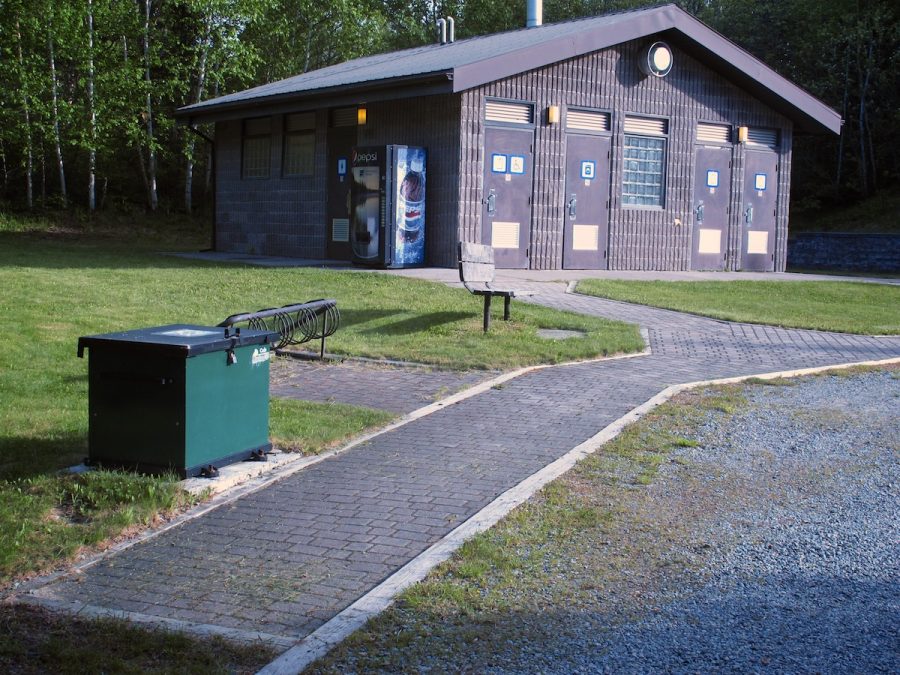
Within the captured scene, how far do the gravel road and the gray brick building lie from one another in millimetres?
11913

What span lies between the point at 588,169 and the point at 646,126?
187 centimetres

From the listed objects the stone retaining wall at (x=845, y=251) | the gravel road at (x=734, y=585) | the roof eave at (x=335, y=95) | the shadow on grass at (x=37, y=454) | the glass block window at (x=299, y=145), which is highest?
the roof eave at (x=335, y=95)

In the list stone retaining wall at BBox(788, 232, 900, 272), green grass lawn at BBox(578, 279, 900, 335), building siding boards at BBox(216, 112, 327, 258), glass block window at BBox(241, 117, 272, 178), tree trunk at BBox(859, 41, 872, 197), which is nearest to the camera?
green grass lawn at BBox(578, 279, 900, 335)

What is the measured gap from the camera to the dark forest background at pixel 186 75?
3128 cm

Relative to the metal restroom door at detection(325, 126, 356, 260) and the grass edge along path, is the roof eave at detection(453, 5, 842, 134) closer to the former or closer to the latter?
the metal restroom door at detection(325, 126, 356, 260)

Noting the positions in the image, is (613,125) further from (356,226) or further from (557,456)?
(557,456)

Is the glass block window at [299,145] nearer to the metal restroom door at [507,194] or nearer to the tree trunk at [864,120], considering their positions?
the metal restroom door at [507,194]

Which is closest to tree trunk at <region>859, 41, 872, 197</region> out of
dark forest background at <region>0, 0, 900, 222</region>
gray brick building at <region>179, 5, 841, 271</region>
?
dark forest background at <region>0, 0, 900, 222</region>

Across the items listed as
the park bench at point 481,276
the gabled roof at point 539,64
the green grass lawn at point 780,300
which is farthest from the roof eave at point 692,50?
the park bench at point 481,276

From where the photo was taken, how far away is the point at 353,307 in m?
13.8

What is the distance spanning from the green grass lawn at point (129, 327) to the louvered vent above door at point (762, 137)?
10.5 metres

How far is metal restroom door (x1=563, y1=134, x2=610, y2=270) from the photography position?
66.7 ft

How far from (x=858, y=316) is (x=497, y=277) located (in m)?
5.81

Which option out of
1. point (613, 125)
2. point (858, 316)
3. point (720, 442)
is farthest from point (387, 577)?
point (613, 125)
